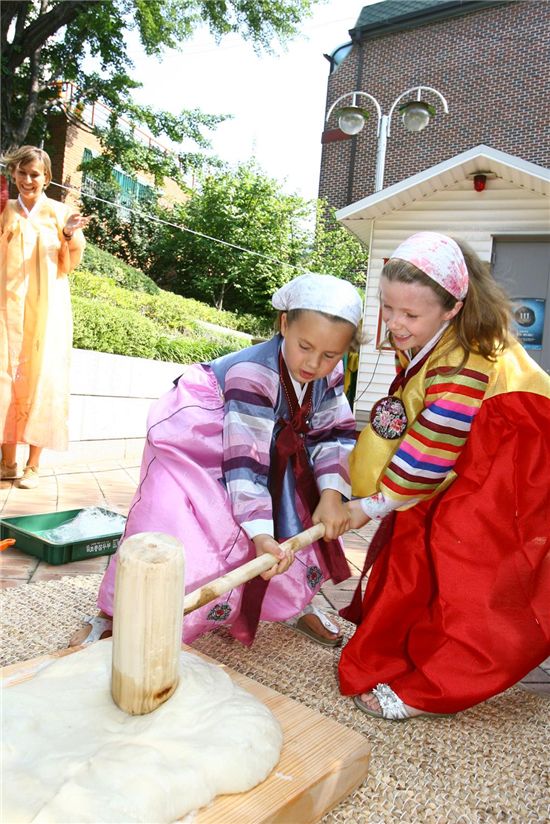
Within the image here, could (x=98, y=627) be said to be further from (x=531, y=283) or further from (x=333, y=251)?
(x=333, y=251)

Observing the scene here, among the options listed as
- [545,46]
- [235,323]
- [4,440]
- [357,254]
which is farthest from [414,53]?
[4,440]

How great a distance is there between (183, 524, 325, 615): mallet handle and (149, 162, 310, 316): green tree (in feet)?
42.3

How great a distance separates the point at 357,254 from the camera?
16641mm

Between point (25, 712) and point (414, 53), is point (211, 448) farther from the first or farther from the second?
point (414, 53)

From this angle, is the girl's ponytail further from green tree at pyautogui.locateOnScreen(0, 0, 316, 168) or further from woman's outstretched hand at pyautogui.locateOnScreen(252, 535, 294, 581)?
green tree at pyautogui.locateOnScreen(0, 0, 316, 168)

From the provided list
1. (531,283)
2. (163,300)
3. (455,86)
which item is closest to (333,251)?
(455,86)

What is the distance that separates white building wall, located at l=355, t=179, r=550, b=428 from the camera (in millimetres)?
6402

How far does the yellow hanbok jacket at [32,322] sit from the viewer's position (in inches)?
139

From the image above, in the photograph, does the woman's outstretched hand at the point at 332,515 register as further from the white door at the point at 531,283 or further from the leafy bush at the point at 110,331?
the white door at the point at 531,283

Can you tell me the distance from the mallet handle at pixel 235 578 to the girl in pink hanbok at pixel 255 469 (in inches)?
2.1

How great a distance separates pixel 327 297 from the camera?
1681 mm

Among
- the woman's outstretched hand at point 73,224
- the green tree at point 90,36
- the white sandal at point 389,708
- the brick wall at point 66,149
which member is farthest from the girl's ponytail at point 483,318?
the brick wall at point 66,149

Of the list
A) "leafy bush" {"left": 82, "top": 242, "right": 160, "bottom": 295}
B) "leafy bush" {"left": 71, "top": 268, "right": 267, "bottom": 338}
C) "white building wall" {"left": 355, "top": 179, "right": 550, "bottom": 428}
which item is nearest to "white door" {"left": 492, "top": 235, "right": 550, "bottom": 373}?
"white building wall" {"left": 355, "top": 179, "right": 550, "bottom": 428}

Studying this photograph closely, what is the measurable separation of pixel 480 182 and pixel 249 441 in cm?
581
